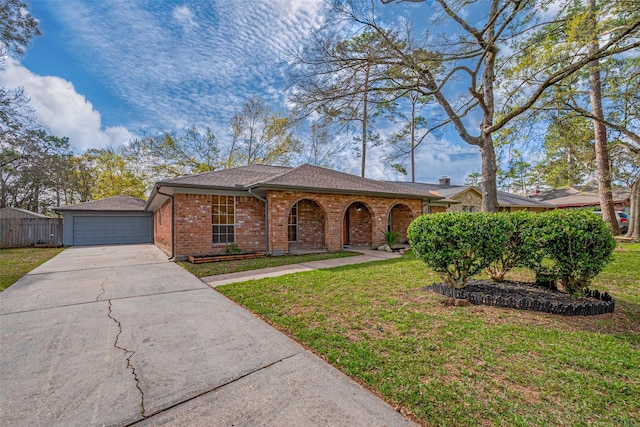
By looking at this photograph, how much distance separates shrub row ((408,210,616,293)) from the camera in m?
4.18

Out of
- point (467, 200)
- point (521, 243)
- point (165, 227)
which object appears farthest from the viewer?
point (467, 200)

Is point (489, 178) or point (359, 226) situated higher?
point (489, 178)

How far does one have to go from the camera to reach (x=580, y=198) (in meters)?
25.3

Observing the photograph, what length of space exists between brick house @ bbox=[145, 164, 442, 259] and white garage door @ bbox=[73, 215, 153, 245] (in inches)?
338

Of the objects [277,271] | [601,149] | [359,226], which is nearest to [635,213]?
[601,149]

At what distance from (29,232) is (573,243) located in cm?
2340

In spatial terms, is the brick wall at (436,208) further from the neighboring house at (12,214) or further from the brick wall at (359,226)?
the neighboring house at (12,214)

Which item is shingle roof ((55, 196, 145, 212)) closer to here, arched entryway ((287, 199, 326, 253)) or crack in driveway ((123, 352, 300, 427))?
arched entryway ((287, 199, 326, 253))

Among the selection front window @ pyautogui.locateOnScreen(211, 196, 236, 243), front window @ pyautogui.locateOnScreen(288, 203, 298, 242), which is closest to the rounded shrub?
front window @ pyautogui.locateOnScreen(288, 203, 298, 242)

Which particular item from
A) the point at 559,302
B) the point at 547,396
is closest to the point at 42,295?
the point at 547,396

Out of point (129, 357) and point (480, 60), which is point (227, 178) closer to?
point (129, 357)

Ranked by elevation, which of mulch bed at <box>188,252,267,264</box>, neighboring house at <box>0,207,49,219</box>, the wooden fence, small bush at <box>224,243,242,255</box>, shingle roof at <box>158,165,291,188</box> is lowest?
mulch bed at <box>188,252,267,264</box>

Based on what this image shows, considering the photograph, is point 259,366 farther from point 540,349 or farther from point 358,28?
point 358,28

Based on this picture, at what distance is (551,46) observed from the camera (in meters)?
6.14
